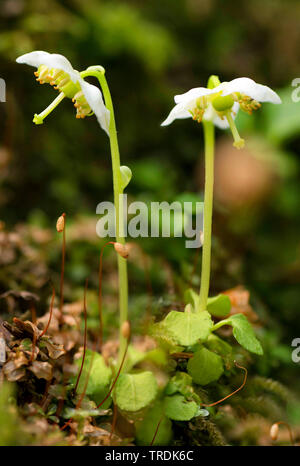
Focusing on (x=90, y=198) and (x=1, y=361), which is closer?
(x=1, y=361)

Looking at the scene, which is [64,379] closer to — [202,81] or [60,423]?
[60,423]

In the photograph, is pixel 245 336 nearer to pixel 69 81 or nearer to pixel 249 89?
pixel 249 89

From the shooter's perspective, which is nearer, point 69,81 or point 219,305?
point 69,81

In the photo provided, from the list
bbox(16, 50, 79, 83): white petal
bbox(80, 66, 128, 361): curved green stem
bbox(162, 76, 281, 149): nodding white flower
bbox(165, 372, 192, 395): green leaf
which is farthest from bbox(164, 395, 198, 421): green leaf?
bbox(16, 50, 79, 83): white petal

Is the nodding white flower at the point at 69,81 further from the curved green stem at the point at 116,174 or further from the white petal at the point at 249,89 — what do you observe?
the white petal at the point at 249,89

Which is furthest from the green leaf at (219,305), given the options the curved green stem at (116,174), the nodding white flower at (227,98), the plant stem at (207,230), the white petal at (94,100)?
the white petal at (94,100)

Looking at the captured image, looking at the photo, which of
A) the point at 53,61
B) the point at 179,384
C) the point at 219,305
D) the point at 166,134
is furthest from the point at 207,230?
the point at 166,134
